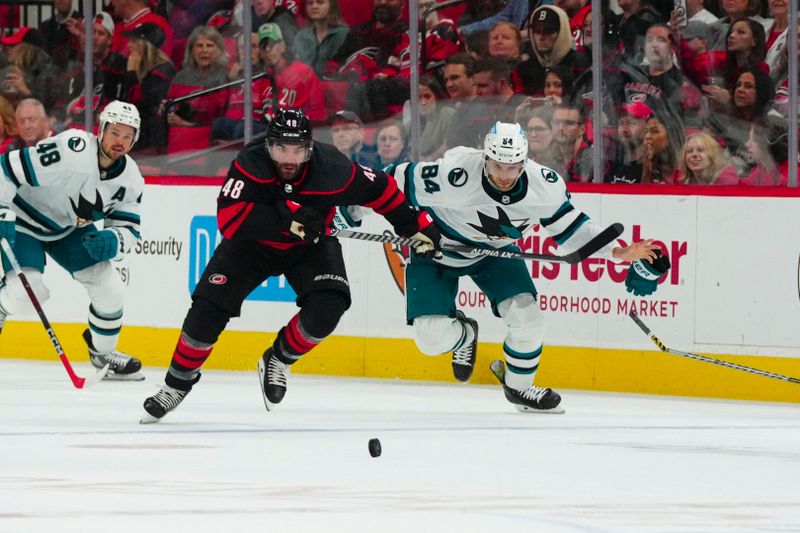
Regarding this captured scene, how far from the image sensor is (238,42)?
8.39m

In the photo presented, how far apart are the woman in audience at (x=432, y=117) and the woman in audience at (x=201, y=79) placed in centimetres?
112

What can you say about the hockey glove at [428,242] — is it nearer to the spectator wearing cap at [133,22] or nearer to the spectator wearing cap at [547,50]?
the spectator wearing cap at [547,50]

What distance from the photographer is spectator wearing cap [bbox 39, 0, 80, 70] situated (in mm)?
8766

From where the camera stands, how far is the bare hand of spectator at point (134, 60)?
8.68m

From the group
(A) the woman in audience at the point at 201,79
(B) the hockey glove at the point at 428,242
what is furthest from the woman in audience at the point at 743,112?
(A) the woman in audience at the point at 201,79

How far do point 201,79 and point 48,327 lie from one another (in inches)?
80.4

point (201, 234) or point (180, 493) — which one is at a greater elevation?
point (201, 234)

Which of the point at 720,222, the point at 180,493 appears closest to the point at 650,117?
the point at 720,222

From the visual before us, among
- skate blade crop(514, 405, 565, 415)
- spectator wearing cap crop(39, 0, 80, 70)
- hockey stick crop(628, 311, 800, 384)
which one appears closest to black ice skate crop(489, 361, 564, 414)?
skate blade crop(514, 405, 565, 415)

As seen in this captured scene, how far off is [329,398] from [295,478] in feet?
8.28

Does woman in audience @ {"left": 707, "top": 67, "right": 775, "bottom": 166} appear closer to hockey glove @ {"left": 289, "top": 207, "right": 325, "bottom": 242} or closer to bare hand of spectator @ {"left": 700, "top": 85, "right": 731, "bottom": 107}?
bare hand of spectator @ {"left": 700, "top": 85, "right": 731, "bottom": 107}

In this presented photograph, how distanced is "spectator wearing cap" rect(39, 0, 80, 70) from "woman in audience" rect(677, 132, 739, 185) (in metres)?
3.32

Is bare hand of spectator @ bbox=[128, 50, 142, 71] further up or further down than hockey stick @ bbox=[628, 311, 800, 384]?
further up

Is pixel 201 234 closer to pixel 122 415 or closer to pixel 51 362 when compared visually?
pixel 51 362
